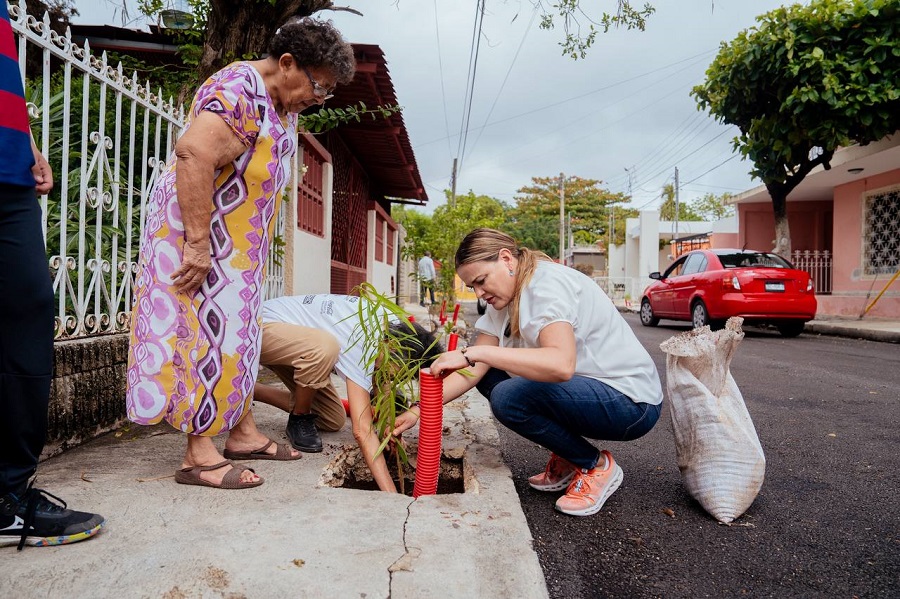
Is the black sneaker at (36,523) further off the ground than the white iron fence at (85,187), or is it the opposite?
the white iron fence at (85,187)

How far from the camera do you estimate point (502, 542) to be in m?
1.87

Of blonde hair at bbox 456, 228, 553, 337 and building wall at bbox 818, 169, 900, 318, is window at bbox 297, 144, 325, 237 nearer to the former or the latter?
blonde hair at bbox 456, 228, 553, 337

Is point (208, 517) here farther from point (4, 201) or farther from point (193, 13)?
point (193, 13)

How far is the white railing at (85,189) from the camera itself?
2.62m

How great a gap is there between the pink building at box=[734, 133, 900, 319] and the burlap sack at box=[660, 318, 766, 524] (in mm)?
11364

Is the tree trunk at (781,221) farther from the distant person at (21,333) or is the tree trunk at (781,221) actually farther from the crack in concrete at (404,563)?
the distant person at (21,333)

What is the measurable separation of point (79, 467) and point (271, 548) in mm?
1160

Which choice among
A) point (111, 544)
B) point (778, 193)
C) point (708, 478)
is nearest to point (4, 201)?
point (111, 544)

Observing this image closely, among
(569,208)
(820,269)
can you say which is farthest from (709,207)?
(820,269)

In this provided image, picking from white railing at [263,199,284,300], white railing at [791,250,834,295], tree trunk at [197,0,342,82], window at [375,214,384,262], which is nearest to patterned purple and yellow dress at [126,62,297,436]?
tree trunk at [197,0,342,82]

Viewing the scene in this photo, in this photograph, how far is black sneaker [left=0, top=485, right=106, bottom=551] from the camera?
1695 mm

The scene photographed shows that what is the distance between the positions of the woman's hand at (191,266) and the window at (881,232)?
14383mm

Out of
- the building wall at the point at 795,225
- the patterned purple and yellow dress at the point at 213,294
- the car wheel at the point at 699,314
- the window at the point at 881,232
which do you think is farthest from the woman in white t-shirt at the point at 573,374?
the building wall at the point at 795,225

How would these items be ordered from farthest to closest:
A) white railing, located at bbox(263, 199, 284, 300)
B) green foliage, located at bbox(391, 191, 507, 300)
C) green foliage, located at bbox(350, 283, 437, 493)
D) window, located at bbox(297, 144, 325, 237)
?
1. green foliage, located at bbox(391, 191, 507, 300)
2. window, located at bbox(297, 144, 325, 237)
3. white railing, located at bbox(263, 199, 284, 300)
4. green foliage, located at bbox(350, 283, 437, 493)
